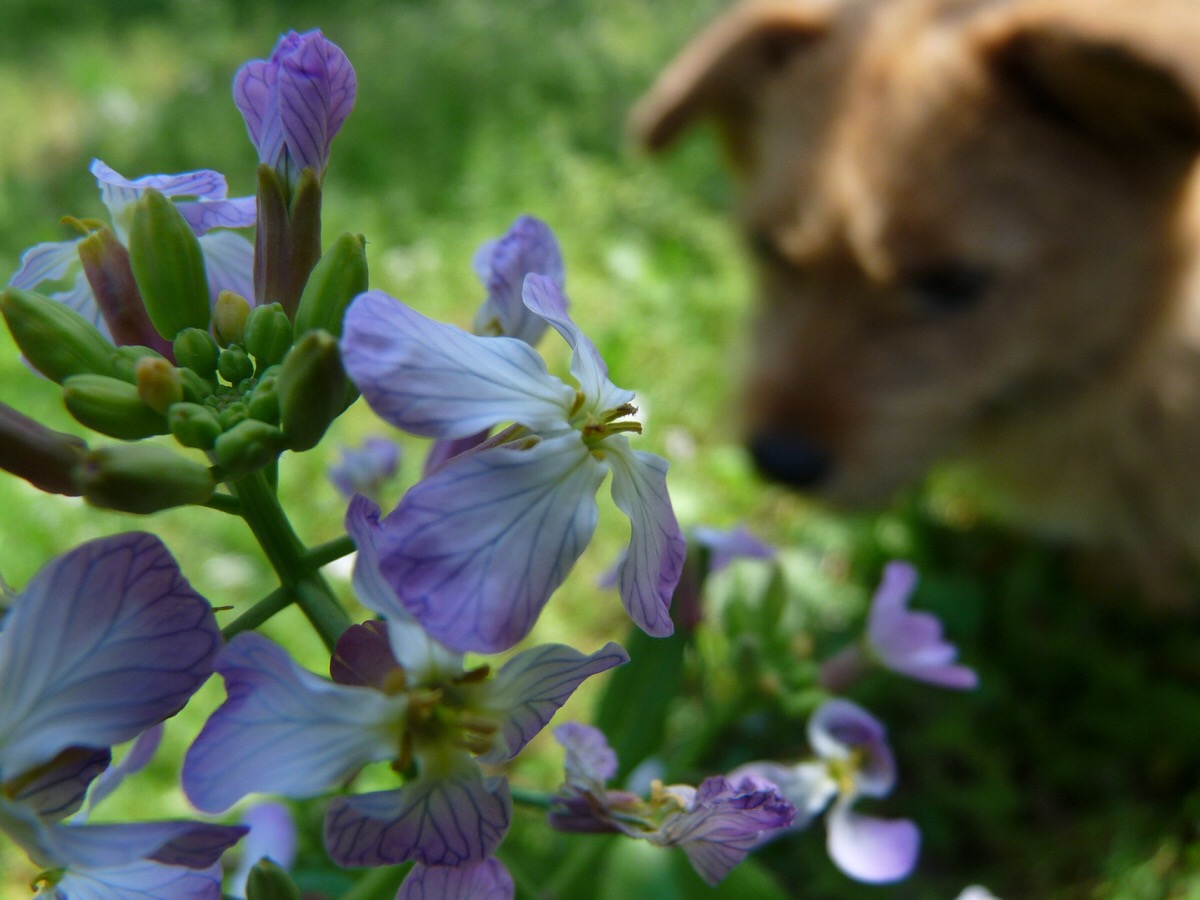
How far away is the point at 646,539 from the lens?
0.35 meters

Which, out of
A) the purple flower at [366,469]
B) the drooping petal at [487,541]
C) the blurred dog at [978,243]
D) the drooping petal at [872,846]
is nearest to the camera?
the drooping petal at [487,541]

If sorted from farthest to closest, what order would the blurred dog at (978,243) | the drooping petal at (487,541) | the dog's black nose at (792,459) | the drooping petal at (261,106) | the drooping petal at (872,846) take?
the dog's black nose at (792,459) < the blurred dog at (978,243) < the drooping petal at (872,846) < the drooping petal at (261,106) < the drooping petal at (487,541)

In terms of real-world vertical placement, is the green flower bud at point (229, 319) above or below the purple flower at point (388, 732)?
above

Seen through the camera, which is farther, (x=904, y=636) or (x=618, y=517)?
(x=618, y=517)

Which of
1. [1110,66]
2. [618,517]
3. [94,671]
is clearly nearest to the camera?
[94,671]

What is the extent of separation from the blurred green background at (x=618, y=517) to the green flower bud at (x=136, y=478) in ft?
0.88

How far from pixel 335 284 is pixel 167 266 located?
2.7 inches

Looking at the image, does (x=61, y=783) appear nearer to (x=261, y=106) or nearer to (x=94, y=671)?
(x=94, y=671)

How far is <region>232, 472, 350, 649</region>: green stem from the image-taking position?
0.38m

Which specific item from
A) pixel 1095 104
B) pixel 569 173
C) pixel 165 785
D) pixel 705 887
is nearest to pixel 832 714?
pixel 705 887

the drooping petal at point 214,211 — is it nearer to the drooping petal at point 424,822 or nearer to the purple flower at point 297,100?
the purple flower at point 297,100

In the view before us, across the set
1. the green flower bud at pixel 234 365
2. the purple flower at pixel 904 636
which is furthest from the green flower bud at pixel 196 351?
the purple flower at pixel 904 636

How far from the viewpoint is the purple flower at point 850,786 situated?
1.71ft

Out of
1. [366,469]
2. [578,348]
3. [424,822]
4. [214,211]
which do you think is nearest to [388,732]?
[424,822]
